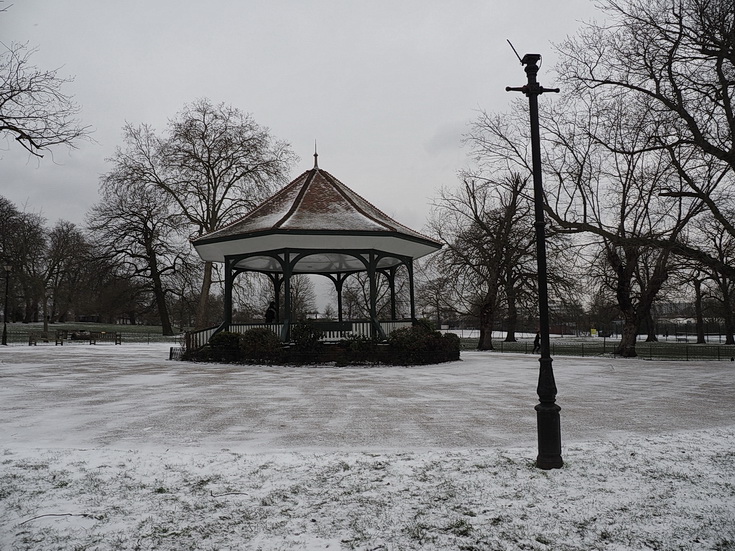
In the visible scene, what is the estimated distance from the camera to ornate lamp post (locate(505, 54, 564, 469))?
228 inches

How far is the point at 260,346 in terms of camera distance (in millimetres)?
17297

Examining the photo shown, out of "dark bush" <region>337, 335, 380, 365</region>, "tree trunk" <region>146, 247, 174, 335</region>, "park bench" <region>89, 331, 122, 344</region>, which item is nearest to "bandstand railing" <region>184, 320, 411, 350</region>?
"dark bush" <region>337, 335, 380, 365</region>

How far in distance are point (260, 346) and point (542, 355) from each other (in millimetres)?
12385

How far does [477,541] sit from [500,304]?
28731mm

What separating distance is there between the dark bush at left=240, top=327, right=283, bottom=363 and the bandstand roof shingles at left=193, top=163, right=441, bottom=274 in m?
3.26

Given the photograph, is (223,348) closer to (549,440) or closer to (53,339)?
(549,440)

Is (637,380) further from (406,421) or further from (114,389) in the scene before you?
(114,389)

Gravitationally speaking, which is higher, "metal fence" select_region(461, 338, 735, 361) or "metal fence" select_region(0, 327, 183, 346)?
"metal fence" select_region(0, 327, 183, 346)

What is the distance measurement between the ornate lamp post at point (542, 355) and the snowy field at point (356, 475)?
269 mm

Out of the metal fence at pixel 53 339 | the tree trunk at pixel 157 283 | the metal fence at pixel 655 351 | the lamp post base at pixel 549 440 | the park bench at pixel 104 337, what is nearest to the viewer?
the lamp post base at pixel 549 440

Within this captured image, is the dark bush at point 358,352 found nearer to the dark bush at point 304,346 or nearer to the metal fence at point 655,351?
the dark bush at point 304,346

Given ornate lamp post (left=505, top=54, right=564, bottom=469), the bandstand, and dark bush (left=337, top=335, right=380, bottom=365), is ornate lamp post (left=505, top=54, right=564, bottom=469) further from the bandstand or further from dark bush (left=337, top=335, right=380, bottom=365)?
the bandstand

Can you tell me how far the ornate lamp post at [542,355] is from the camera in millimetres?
5801

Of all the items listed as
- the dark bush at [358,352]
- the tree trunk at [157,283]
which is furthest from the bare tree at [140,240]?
the dark bush at [358,352]
